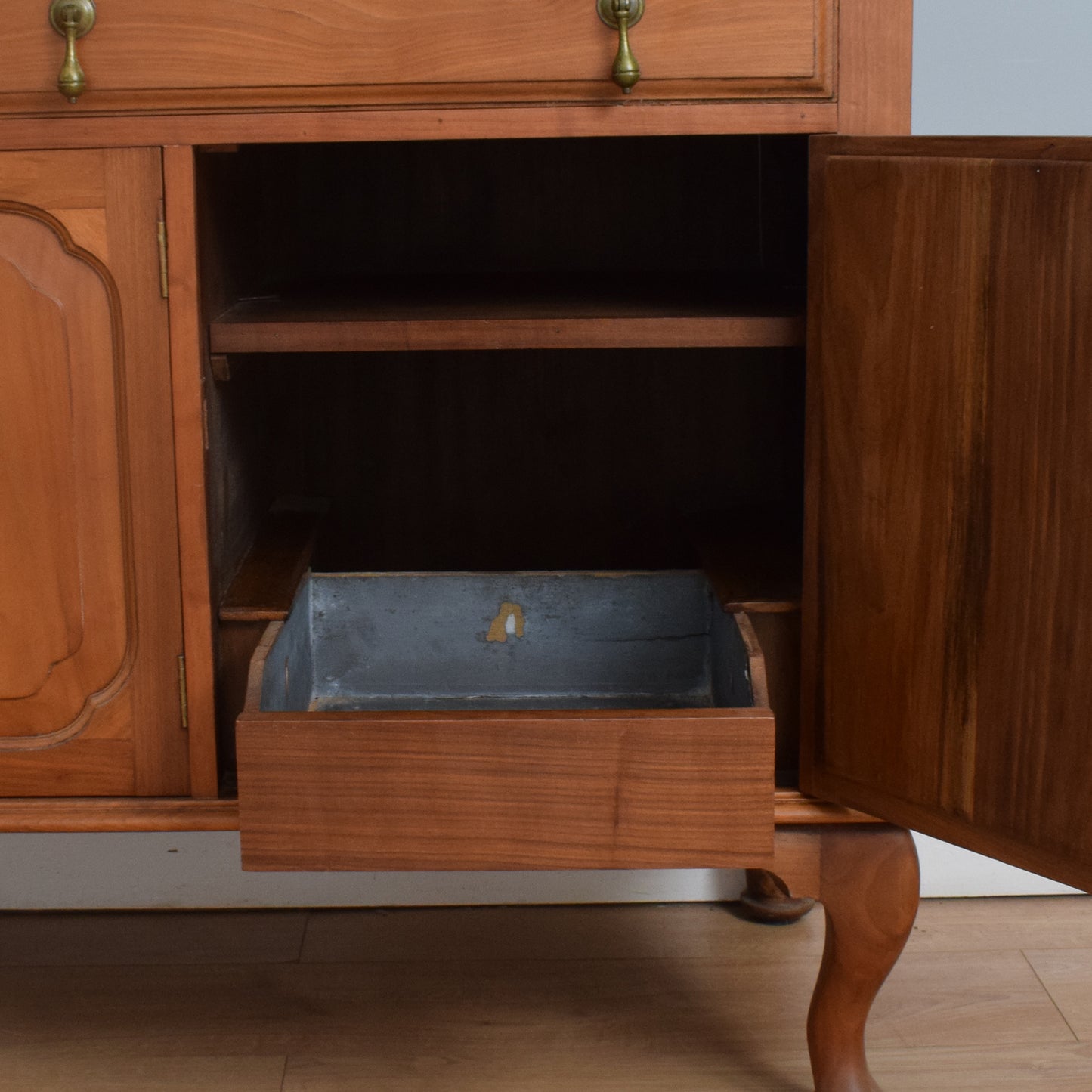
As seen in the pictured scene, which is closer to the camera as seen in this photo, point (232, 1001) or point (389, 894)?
point (232, 1001)

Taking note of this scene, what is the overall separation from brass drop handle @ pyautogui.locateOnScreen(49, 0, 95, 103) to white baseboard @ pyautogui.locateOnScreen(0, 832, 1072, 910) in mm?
729

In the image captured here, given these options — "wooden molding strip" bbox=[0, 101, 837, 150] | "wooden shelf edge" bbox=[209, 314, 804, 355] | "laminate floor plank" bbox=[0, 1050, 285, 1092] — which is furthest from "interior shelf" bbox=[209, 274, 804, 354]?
"laminate floor plank" bbox=[0, 1050, 285, 1092]

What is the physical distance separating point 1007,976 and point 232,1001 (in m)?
0.65

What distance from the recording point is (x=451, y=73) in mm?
829

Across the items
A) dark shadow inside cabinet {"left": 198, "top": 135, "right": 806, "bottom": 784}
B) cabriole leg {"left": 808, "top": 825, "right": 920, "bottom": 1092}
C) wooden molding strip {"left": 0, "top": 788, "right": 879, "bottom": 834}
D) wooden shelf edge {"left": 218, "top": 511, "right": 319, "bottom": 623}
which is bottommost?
cabriole leg {"left": 808, "top": 825, "right": 920, "bottom": 1092}

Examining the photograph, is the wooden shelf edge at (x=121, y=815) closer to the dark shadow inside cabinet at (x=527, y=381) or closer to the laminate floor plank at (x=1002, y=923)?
the dark shadow inside cabinet at (x=527, y=381)

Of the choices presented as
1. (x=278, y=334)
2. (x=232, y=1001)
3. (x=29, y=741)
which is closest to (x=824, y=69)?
(x=278, y=334)

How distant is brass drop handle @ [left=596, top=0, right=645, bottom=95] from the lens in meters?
0.80

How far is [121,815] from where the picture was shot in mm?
910

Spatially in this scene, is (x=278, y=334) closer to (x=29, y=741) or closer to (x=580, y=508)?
(x=29, y=741)

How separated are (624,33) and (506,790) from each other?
1.48ft

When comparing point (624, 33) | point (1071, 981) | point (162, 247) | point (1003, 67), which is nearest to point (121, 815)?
point (162, 247)

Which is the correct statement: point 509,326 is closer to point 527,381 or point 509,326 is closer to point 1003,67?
point 527,381

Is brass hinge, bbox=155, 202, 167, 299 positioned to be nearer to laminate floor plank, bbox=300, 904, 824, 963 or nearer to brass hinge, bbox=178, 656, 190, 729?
brass hinge, bbox=178, 656, 190, 729
